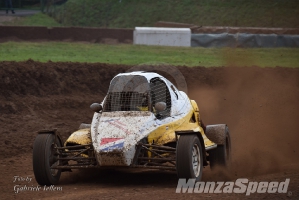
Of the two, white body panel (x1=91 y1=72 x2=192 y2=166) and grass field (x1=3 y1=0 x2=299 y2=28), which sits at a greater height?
white body panel (x1=91 y1=72 x2=192 y2=166)

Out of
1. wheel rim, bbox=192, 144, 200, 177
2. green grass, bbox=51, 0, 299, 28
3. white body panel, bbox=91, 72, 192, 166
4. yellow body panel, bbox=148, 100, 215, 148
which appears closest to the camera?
white body panel, bbox=91, 72, 192, 166

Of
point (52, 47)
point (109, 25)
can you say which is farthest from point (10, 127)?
point (109, 25)

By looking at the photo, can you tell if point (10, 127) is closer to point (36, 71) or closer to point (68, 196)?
point (36, 71)

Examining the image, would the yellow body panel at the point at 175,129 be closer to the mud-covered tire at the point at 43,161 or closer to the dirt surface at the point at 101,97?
the dirt surface at the point at 101,97

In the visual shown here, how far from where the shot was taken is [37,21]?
4047 centimetres

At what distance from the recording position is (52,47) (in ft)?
94.5

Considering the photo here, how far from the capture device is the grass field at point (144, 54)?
25.2 m

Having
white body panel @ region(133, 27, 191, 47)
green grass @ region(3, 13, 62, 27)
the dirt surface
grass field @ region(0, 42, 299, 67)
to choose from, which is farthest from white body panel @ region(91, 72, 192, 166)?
green grass @ region(3, 13, 62, 27)

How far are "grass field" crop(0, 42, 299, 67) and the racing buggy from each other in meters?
11.1

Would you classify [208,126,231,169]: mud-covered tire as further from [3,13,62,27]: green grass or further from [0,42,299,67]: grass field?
[3,13,62,27]: green grass

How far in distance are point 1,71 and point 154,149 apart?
9643 mm

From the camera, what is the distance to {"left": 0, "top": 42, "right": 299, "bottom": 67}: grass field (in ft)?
82.7

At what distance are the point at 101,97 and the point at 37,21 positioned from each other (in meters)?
20.9

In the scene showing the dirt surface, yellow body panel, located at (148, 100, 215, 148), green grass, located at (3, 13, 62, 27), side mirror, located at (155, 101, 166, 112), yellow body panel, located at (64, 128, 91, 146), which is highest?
side mirror, located at (155, 101, 166, 112)
